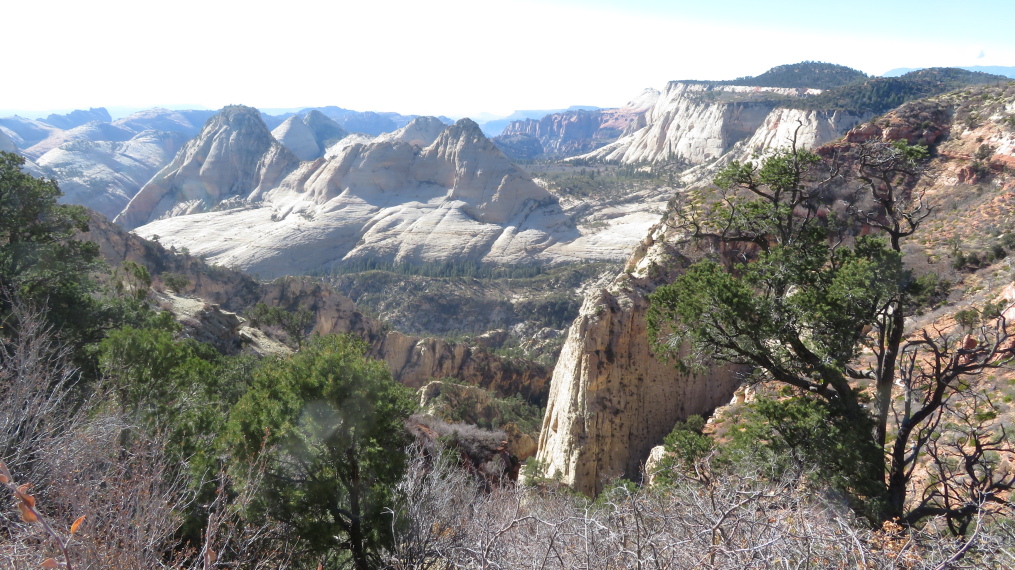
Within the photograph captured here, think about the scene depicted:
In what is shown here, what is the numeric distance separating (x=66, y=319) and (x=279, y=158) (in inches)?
4941

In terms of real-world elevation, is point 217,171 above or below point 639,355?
above

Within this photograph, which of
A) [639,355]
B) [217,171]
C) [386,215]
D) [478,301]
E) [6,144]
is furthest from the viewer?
[6,144]

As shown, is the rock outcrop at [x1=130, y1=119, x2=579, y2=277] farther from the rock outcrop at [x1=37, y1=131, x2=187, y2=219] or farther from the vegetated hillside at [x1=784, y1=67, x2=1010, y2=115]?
the vegetated hillside at [x1=784, y1=67, x2=1010, y2=115]

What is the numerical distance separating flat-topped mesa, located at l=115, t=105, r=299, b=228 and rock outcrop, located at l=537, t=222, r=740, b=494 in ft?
399

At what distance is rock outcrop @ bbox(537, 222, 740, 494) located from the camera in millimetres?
17438

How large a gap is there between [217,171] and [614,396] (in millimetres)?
138086

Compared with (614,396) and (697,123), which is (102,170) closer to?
(697,123)

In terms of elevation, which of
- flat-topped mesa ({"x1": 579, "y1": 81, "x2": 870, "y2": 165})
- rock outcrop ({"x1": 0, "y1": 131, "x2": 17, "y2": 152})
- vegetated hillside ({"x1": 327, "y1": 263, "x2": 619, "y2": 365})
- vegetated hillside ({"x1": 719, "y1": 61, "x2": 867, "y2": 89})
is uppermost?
vegetated hillside ({"x1": 719, "y1": 61, "x2": 867, "y2": 89})

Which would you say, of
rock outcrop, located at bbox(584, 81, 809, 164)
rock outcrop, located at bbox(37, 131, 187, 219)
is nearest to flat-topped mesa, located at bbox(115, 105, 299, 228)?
rock outcrop, located at bbox(37, 131, 187, 219)

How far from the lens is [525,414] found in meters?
31.7

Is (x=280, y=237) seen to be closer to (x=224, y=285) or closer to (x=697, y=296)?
(x=224, y=285)

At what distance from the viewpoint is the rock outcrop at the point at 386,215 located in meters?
90.1

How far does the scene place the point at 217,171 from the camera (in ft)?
424

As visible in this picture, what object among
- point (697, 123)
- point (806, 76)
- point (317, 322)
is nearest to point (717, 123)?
point (697, 123)
